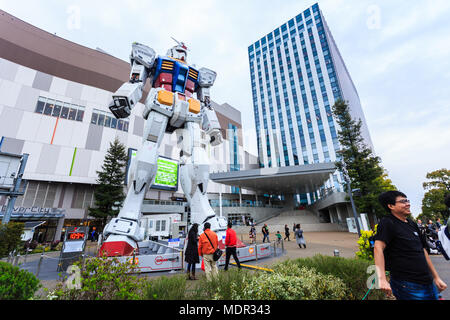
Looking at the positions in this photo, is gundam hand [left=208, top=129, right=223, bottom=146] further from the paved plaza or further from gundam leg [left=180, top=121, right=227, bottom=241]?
the paved plaza

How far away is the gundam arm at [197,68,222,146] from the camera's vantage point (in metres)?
8.13

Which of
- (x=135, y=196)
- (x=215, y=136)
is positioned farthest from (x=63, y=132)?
(x=215, y=136)

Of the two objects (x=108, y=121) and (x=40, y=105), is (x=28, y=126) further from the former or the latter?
(x=108, y=121)

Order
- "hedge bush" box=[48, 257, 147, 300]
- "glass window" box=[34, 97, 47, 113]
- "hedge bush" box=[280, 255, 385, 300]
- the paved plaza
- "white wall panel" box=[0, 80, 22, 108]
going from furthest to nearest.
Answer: "glass window" box=[34, 97, 47, 113] < "white wall panel" box=[0, 80, 22, 108] < the paved plaza < "hedge bush" box=[280, 255, 385, 300] < "hedge bush" box=[48, 257, 147, 300]

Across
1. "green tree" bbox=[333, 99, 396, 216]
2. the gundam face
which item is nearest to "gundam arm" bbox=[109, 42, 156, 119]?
the gundam face

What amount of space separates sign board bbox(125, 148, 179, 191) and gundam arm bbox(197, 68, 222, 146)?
15143mm

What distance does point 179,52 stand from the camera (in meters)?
8.58

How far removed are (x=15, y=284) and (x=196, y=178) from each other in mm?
5342

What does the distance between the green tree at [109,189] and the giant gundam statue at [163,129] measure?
14195mm

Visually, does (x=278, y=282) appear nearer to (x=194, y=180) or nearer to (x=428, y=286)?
(x=428, y=286)

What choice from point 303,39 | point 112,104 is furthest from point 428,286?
point 303,39

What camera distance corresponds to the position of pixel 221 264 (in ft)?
21.5

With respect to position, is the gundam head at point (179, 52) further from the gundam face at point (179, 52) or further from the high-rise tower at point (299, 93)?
the high-rise tower at point (299, 93)

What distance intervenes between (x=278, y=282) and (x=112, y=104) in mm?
7134
